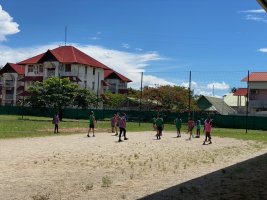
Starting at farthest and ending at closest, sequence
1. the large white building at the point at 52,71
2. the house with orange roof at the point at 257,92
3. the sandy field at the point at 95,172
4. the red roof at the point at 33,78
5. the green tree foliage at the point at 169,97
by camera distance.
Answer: the red roof at the point at 33,78
the large white building at the point at 52,71
the house with orange roof at the point at 257,92
the green tree foliage at the point at 169,97
the sandy field at the point at 95,172

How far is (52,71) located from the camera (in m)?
84.0

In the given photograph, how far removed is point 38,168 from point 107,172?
197 centimetres

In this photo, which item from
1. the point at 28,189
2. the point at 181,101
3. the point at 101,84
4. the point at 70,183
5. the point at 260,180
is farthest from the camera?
the point at 101,84

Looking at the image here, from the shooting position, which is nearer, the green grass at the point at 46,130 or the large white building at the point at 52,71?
the green grass at the point at 46,130

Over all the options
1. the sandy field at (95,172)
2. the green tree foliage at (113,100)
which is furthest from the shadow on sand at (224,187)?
the green tree foliage at (113,100)

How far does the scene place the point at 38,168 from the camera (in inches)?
537

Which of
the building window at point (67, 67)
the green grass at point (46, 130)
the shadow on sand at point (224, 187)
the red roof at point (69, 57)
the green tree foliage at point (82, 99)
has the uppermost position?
the red roof at point (69, 57)

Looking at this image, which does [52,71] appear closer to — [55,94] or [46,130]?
[55,94]

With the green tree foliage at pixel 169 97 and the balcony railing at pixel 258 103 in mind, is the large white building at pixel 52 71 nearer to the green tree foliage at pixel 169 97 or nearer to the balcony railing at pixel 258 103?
the green tree foliage at pixel 169 97

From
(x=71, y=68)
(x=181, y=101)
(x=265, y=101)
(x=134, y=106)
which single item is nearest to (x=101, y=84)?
(x=71, y=68)

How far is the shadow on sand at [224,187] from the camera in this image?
9.80m

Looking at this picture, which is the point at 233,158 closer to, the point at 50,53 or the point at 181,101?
the point at 181,101

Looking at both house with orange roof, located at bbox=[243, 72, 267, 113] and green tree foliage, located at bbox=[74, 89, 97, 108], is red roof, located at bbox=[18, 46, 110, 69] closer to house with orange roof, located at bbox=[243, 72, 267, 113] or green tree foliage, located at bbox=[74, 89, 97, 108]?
green tree foliage, located at bbox=[74, 89, 97, 108]

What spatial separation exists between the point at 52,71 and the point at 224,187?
75069 mm
